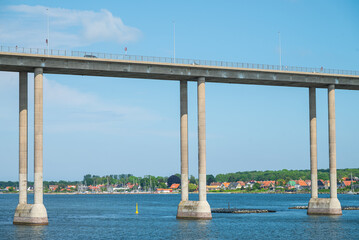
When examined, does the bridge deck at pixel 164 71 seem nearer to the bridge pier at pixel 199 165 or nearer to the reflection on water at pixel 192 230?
the bridge pier at pixel 199 165

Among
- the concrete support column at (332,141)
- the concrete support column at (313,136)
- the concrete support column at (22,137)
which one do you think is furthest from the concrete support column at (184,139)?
the concrete support column at (332,141)

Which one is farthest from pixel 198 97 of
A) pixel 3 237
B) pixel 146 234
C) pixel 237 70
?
pixel 3 237

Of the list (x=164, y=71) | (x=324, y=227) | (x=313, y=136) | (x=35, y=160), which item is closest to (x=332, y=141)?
(x=313, y=136)

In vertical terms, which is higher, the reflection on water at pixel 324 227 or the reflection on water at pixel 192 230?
the reflection on water at pixel 192 230

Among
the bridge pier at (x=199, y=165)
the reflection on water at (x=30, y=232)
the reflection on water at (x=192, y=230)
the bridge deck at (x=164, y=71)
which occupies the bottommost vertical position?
the reflection on water at (x=192, y=230)

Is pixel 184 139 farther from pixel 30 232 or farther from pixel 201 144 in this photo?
pixel 30 232

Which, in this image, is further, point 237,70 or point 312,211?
point 312,211

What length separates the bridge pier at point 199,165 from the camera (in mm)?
81125

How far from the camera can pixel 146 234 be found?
73250mm

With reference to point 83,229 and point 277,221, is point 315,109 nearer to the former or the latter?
point 277,221

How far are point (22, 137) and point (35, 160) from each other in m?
4.81

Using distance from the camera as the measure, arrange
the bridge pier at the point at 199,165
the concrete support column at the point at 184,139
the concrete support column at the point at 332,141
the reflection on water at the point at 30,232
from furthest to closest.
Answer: the concrete support column at the point at 332,141 < the concrete support column at the point at 184,139 < the bridge pier at the point at 199,165 < the reflection on water at the point at 30,232

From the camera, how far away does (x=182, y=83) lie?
85.7 m

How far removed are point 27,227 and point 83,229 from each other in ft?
29.0
